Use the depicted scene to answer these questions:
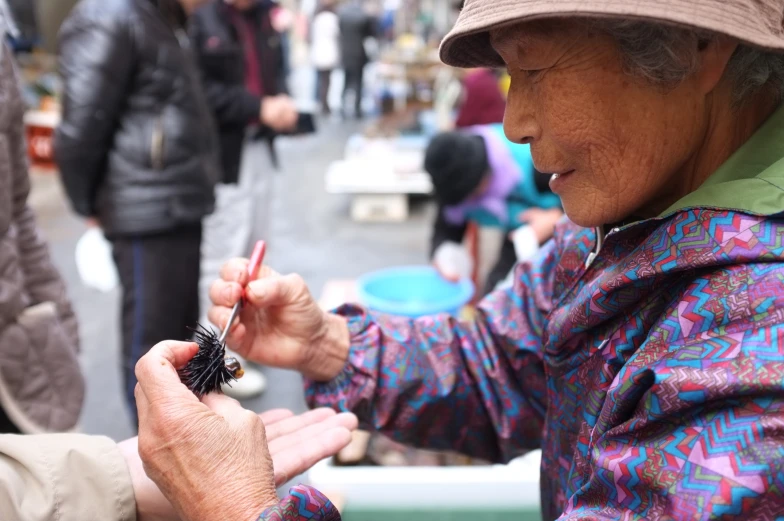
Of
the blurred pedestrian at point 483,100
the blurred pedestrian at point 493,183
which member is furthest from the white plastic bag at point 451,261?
the blurred pedestrian at point 483,100

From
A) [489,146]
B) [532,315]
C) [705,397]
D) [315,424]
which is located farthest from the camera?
[489,146]

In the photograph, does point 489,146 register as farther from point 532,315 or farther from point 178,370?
point 178,370

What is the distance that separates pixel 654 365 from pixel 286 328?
684mm

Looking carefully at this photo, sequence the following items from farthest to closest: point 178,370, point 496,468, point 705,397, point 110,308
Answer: point 110,308, point 496,468, point 178,370, point 705,397

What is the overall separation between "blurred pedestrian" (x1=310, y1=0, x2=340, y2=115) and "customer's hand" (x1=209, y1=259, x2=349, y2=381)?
9250 mm

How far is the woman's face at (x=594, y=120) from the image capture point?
0.83 metres

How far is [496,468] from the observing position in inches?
71.6

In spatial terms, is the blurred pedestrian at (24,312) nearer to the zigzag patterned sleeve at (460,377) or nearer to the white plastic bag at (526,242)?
the zigzag patterned sleeve at (460,377)

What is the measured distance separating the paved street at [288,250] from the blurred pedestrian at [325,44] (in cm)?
241

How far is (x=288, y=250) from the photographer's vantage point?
206 inches

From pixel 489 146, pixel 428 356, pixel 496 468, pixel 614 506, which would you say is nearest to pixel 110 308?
pixel 489 146

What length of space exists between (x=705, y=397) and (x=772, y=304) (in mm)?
127

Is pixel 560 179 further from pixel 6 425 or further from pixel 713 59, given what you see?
pixel 6 425

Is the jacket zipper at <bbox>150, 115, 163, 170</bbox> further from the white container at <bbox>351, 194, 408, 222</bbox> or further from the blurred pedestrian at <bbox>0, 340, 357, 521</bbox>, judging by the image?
the white container at <bbox>351, 194, 408, 222</bbox>
